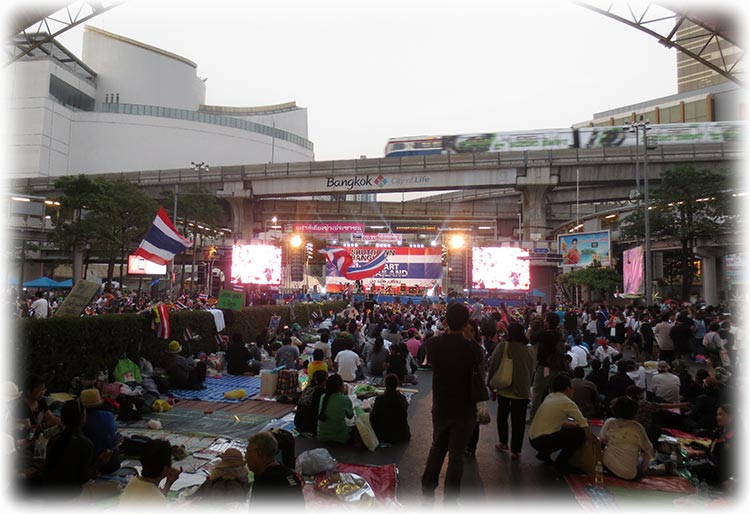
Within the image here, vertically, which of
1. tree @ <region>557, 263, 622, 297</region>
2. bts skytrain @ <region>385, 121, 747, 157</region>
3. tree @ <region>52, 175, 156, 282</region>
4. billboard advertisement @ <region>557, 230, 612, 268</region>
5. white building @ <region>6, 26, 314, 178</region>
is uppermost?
white building @ <region>6, 26, 314, 178</region>

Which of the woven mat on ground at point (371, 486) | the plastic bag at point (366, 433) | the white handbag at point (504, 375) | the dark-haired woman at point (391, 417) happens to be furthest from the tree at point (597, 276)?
the woven mat on ground at point (371, 486)

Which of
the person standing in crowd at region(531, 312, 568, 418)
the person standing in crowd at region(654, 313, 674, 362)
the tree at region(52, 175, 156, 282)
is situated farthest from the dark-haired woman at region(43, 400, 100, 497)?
the tree at region(52, 175, 156, 282)

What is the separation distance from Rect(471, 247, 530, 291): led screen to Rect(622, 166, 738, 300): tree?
655 cm

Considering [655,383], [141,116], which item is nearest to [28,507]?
[655,383]

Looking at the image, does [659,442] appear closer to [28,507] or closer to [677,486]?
[677,486]

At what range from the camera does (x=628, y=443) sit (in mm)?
5484

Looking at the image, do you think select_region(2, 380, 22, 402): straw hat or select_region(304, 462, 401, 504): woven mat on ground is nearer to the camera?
select_region(304, 462, 401, 504): woven mat on ground

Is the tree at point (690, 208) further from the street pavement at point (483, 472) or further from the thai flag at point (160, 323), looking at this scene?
the thai flag at point (160, 323)

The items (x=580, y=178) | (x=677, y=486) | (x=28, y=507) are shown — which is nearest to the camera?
(x=28, y=507)

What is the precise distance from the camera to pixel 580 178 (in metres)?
36.1

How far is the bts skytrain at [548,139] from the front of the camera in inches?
1422

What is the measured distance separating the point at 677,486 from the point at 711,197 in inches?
1010

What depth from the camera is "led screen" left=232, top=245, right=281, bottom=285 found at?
2988cm

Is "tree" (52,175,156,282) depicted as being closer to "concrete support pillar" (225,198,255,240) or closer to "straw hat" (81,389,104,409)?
"concrete support pillar" (225,198,255,240)
